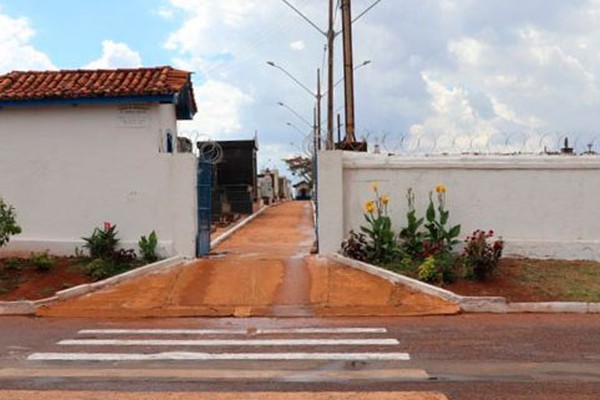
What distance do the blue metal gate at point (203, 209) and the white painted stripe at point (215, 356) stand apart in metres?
6.64

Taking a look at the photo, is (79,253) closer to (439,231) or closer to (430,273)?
(430,273)

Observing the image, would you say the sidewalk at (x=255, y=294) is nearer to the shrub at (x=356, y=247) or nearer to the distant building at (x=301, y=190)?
the shrub at (x=356, y=247)

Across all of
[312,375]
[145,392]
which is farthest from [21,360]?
[312,375]

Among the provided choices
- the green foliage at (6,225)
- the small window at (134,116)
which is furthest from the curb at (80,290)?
the small window at (134,116)

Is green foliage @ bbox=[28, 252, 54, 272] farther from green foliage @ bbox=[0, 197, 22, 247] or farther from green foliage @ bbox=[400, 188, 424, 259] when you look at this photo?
green foliage @ bbox=[400, 188, 424, 259]

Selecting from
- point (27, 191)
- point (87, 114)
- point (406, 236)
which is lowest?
point (406, 236)

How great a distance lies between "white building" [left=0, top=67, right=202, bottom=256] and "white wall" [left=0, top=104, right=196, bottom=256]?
0.8 inches

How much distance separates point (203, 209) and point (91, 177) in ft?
7.91

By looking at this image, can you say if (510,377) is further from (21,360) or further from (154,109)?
(154,109)

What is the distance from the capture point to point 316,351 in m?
8.42

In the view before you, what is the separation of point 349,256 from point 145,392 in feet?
26.1

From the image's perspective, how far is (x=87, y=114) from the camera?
49.2 ft

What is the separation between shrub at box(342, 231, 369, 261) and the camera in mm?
13977

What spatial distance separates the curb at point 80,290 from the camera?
11656mm
